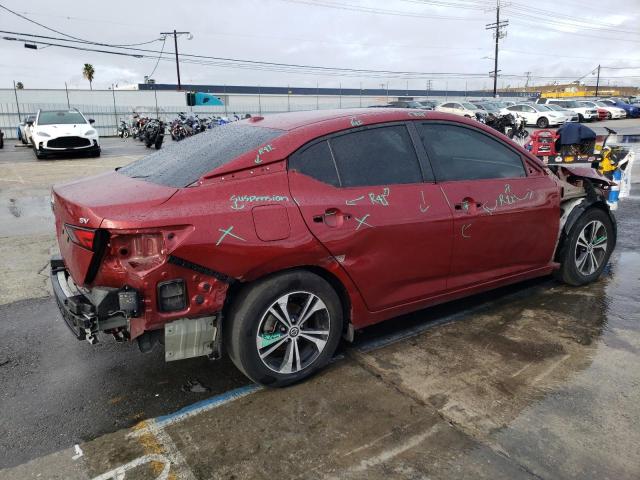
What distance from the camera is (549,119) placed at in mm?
30891

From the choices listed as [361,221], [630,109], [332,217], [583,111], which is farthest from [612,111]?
[332,217]

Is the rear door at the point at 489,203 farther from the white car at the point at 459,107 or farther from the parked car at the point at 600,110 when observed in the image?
the parked car at the point at 600,110

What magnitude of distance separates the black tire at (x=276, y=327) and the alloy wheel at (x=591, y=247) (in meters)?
2.68

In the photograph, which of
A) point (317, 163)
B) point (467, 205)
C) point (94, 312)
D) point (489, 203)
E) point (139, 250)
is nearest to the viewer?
point (139, 250)

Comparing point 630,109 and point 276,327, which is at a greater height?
point 630,109

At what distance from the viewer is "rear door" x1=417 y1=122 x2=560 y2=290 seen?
3715 millimetres

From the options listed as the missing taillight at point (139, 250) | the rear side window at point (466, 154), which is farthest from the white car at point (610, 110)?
the missing taillight at point (139, 250)

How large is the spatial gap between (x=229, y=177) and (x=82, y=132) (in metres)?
15.5

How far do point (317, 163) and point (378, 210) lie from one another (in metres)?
0.49

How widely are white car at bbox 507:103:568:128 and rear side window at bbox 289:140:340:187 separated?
31358mm

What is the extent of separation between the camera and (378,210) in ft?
10.8

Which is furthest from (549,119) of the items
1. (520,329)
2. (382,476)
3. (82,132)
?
(382,476)

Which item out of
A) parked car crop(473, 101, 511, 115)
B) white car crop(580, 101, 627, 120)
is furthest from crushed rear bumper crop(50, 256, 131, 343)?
white car crop(580, 101, 627, 120)

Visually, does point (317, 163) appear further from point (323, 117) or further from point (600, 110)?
point (600, 110)
